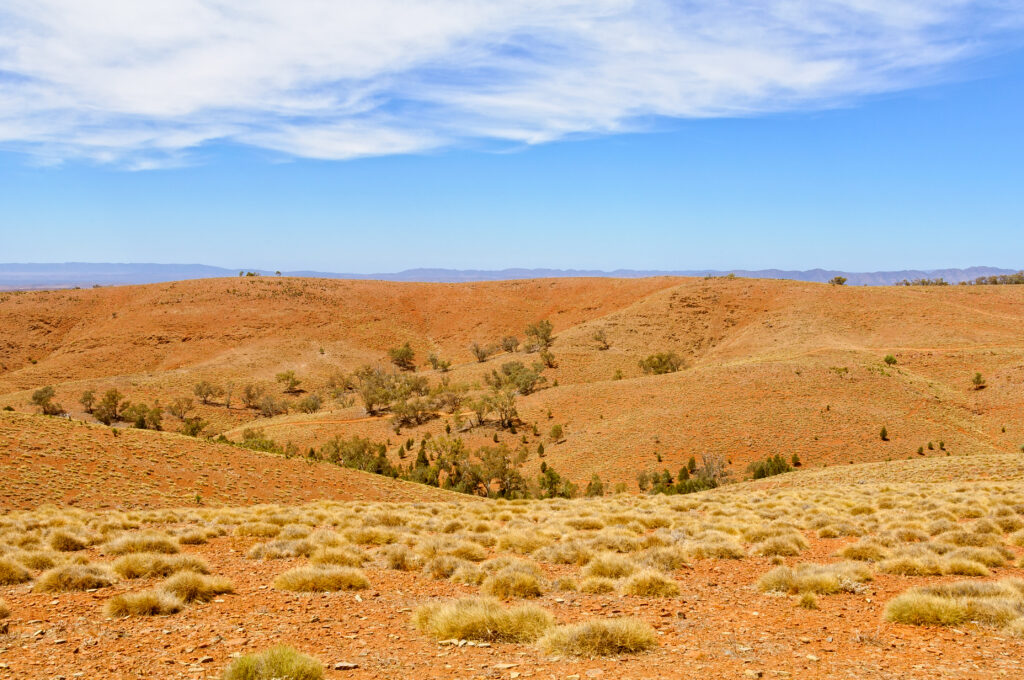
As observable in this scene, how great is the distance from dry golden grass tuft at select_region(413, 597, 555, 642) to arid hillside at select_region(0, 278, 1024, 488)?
2755cm

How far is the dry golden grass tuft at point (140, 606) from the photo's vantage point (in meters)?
7.17

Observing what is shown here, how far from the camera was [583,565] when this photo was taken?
10.4 metres

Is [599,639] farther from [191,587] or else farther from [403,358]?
[403,358]

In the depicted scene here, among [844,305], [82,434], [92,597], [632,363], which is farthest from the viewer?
[844,305]

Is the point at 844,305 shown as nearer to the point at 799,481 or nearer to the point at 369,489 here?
the point at 799,481

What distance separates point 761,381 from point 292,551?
127ft

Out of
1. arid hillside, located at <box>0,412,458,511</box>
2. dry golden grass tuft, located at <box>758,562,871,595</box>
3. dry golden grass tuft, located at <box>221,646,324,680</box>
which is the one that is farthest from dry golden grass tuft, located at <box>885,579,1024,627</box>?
arid hillside, located at <box>0,412,458,511</box>

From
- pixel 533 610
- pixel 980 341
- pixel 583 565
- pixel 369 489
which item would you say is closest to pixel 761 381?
pixel 980 341

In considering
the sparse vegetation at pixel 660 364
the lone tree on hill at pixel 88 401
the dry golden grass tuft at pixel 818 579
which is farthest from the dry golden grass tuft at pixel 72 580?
the lone tree on hill at pixel 88 401

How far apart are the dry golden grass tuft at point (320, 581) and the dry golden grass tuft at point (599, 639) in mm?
3373

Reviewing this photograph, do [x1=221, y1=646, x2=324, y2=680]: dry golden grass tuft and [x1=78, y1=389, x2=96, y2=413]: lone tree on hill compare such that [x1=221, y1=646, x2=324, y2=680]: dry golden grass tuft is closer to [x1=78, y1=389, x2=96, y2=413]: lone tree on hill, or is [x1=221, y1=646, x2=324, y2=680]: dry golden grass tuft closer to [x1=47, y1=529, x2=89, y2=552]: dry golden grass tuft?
[x1=47, y1=529, x2=89, y2=552]: dry golden grass tuft

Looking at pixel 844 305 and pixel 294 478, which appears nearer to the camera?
pixel 294 478

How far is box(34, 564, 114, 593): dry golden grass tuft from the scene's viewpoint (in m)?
8.09

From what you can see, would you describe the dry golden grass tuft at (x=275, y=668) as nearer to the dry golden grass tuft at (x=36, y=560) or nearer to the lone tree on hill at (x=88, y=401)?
the dry golden grass tuft at (x=36, y=560)
